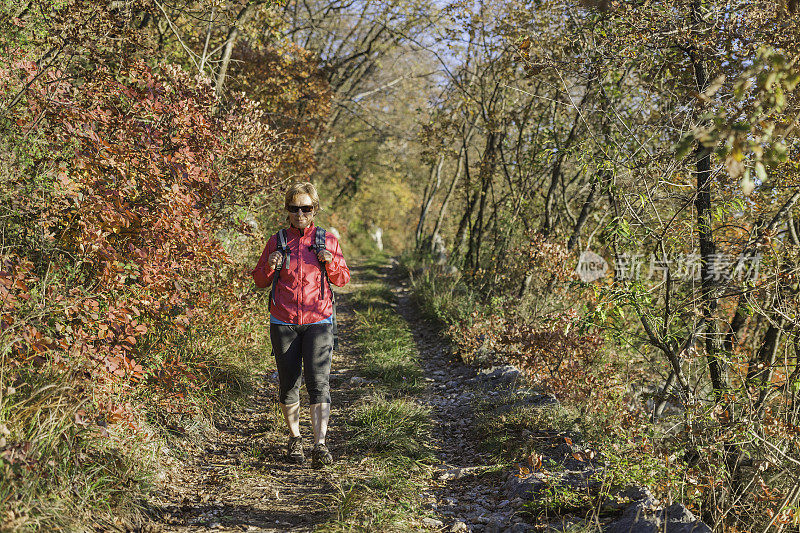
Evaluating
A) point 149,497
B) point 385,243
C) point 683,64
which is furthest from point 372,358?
point 385,243

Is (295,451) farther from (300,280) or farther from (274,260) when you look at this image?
(274,260)

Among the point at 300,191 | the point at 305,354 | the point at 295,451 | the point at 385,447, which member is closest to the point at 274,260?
the point at 300,191

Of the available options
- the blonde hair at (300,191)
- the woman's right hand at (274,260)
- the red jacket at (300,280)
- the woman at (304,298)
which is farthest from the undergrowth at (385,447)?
the blonde hair at (300,191)

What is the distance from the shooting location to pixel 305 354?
13.8 ft

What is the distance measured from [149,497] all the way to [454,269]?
8892 mm

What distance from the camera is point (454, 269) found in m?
11.8

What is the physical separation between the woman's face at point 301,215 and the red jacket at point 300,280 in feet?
0.23

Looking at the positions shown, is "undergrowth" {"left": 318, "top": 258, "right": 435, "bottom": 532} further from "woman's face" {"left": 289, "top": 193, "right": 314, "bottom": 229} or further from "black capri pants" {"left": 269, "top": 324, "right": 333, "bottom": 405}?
"woman's face" {"left": 289, "top": 193, "right": 314, "bottom": 229}

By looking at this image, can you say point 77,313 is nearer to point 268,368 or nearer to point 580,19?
point 268,368

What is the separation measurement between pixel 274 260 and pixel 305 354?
75 centimetres

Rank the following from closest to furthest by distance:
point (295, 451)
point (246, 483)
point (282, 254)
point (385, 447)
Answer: point (246, 483) < point (282, 254) < point (295, 451) < point (385, 447)

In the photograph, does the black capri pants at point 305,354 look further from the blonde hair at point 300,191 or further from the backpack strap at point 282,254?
the blonde hair at point 300,191

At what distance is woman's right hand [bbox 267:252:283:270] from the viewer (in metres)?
4.06

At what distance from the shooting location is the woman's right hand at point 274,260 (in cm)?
406
